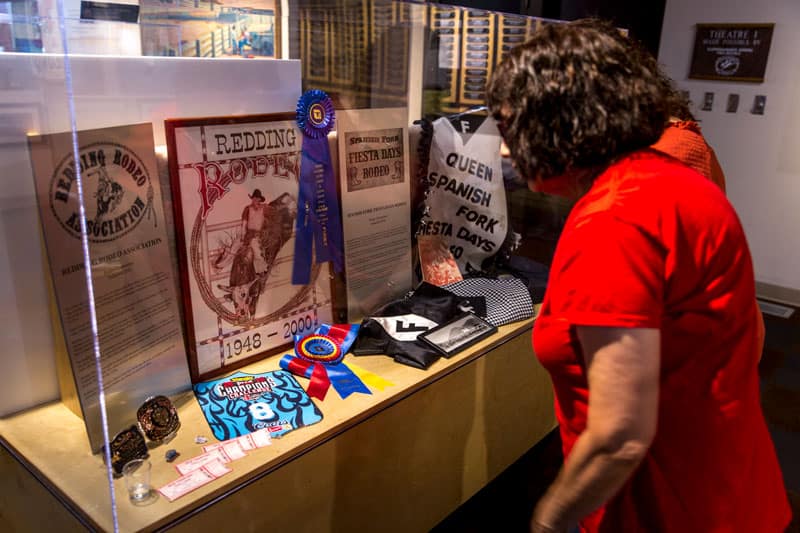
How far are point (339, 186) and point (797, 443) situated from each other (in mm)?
2119

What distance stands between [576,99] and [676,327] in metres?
0.33

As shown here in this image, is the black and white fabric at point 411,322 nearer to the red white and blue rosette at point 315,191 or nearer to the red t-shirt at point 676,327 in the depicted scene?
the red white and blue rosette at point 315,191

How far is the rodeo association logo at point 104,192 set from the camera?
115cm

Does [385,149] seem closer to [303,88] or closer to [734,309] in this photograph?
[303,88]

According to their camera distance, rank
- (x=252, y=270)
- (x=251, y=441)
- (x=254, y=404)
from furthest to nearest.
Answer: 1. (x=252, y=270)
2. (x=254, y=404)
3. (x=251, y=441)

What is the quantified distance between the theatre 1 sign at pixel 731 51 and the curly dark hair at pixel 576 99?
11.8 feet

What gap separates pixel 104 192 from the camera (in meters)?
1.23

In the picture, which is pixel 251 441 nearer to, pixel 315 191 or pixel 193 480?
pixel 193 480

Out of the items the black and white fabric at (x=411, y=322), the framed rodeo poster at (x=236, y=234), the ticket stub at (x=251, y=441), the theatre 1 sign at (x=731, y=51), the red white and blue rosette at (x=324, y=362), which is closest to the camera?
the ticket stub at (x=251, y=441)

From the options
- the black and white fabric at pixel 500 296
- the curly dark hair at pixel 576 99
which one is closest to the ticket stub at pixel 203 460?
the curly dark hair at pixel 576 99

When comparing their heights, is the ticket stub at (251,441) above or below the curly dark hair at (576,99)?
below

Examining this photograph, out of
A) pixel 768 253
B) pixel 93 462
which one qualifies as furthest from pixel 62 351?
pixel 768 253

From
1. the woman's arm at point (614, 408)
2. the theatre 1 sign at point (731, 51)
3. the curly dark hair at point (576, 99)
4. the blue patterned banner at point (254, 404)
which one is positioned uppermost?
the theatre 1 sign at point (731, 51)

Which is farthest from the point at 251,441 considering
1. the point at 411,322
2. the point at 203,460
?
the point at 411,322
